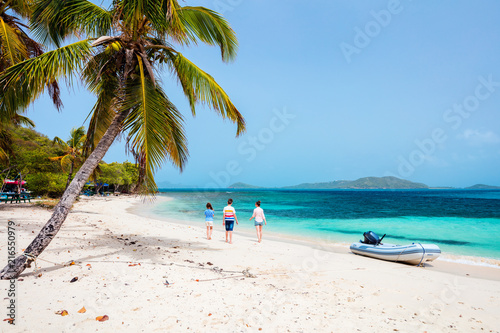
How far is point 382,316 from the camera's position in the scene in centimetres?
393

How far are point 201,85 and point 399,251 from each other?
Answer: 26.5 ft

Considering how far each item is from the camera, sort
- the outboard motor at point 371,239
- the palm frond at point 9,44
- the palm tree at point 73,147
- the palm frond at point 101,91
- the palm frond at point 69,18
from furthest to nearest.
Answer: the palm tree at point 73,147, the outboard motor at point 371,239, the palm frond at point 9,44, the palm frond at point 101,91, the palm frond at point 69,18

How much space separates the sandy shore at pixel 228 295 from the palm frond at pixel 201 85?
3.77 m

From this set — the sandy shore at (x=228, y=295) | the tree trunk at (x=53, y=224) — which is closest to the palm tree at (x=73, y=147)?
the sandy shore at (x=228, y=295)

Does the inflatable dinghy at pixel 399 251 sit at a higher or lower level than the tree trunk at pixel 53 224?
lower

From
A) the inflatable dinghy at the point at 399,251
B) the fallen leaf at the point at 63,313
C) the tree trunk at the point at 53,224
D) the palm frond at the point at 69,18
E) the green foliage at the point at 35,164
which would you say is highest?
the palm frond at the point at 69,18

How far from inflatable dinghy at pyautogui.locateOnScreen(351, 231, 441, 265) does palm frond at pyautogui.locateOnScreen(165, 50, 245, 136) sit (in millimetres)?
6898

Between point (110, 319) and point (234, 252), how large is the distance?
16.3 feet

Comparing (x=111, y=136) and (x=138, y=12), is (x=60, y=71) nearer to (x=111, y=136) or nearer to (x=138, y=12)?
(x=111, y=136)

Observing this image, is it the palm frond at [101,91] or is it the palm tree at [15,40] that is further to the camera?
the palm tree at [15,40]

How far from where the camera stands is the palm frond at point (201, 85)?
5984mm

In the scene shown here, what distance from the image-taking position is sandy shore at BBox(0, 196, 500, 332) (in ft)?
11.1

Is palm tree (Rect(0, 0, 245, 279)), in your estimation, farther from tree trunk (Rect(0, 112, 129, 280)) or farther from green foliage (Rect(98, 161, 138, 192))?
green foliage (Rect(98, 161, 138, 192))

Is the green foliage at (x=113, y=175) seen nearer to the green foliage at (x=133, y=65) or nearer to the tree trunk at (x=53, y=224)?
the green foliage at (x=133, y=65)
